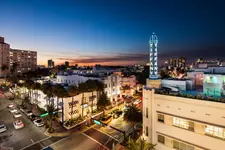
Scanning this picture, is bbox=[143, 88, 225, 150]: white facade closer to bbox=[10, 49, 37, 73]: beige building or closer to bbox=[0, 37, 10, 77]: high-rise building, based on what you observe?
bbox=[0, 37, 10, 77]: high-rise building

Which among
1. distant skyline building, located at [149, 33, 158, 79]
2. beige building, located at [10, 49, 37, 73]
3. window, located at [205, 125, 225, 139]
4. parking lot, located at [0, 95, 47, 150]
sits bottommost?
parking lot, located at [0, 95, 47, 150]

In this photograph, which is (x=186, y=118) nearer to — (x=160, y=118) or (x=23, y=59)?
(x=160, y=118)

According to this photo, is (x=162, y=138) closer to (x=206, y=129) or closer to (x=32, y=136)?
(x=206, y=129)

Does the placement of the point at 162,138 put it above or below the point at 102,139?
above

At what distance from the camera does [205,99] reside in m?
13.4

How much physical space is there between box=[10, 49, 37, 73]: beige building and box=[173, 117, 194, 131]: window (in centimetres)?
14284

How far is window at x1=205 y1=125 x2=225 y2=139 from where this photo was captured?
498 inches

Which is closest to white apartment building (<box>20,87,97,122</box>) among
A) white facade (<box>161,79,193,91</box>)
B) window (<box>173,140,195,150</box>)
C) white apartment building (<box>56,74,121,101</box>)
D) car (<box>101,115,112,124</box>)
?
car (<box>101,115,112,124</box>)

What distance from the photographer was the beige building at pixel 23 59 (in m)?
118

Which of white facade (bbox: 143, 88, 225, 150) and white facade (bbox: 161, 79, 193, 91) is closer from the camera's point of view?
white facade (bbox: 143, 88, 225, 150)

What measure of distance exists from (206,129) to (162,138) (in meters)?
5.58

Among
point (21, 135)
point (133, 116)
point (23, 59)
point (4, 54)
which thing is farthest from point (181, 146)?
point (23, 59)

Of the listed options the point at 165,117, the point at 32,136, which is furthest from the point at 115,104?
the point at 165,117

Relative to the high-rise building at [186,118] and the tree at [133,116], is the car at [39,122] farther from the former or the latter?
the high-rise building at [186,118]
